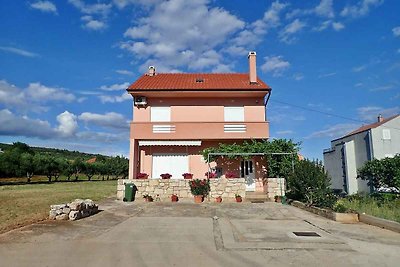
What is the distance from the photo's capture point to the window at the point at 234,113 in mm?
24628

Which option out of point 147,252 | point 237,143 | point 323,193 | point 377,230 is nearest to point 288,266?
point 147,252

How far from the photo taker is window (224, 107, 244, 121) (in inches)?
970

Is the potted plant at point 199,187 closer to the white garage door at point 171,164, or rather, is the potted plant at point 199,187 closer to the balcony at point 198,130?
the white garage door at point 171,164


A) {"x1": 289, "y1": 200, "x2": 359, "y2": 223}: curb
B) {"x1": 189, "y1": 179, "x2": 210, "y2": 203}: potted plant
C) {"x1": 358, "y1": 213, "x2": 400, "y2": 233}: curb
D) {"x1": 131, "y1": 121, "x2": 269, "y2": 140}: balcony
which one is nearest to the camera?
{"x1": 358, "y1": 213, "x2": 400, "y2": 233}: curb

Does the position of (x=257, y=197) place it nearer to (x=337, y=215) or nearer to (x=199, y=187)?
(x=199, y=187)

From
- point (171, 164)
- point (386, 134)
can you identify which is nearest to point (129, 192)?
point (171, 164)

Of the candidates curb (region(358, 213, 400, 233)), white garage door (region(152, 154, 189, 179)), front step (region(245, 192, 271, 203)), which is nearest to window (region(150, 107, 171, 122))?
white garage door (region(152, 154, 189, 179))

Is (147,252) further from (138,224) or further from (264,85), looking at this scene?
(264,85)

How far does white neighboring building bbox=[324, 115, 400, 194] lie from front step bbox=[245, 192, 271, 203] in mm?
10944

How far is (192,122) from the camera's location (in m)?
23.1

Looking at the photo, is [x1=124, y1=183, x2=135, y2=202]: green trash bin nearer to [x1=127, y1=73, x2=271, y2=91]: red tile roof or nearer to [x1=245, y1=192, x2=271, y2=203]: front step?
[x1=245, y1=192, x2=271, y2=203]: front step

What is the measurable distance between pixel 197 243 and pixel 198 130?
15060 mm

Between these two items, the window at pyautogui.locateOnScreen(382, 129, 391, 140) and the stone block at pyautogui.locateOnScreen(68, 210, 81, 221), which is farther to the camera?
the window at pyautogui.locateOnScreen(382, 129, 391, 140)

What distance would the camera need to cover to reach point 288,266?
21.2 feet
